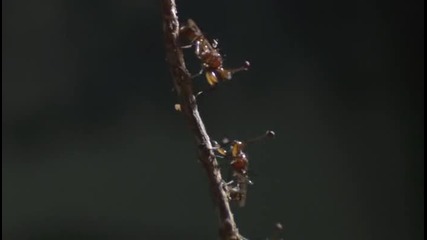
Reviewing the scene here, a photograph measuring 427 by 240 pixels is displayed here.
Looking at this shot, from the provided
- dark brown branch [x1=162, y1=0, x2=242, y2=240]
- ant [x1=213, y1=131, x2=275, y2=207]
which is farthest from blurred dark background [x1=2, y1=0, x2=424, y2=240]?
dark brown branch [x1=162, y1=0, x2=242, y2=240]

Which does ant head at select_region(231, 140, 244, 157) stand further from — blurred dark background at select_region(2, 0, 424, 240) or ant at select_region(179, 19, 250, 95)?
blurred dark background at select_region(2, 0, 424, 240)

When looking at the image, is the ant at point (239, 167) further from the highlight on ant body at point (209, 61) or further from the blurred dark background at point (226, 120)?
the blurred dark background at point (226, 120)

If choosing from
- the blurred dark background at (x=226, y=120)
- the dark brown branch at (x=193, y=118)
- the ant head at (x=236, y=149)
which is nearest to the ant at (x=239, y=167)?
the ant head at (x=236, y=149)

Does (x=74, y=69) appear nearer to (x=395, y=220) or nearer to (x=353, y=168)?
(x=353, y=168)

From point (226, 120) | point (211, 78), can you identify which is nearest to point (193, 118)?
point (211, 78)

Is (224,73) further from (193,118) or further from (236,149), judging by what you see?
(193,118)

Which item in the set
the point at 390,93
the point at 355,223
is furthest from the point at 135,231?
the point at 390,93
